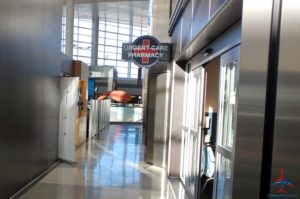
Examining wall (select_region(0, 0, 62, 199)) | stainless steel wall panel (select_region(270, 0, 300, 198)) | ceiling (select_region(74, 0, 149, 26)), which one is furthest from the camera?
ceiling (select_region(74, 0, 149, 26))

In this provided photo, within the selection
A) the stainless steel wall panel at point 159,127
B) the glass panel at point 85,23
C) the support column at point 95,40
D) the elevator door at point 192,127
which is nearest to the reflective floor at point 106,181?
the stainless steel wall panel at point 159,127

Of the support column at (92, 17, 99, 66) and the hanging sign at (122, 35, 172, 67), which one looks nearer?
the hanging sign at (122, 35, 172, 67)

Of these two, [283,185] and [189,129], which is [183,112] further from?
[283,185]

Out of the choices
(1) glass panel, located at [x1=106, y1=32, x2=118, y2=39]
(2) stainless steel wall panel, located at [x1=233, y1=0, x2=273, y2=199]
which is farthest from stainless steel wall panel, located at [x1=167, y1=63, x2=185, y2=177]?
(1) glass panel, located at [x1=106, y1=32, x2=118, y2=39]

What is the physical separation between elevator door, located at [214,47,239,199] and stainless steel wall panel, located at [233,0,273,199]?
102 centimetres

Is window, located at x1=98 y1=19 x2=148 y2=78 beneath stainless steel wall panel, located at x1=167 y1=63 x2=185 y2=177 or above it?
above

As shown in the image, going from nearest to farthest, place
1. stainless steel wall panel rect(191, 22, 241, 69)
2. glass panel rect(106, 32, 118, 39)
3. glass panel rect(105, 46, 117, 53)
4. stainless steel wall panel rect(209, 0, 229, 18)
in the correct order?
stainless steel wall panel rect(209, 0, 229, 18), stainless steel wall panel rect(191, 22, 241, 69), glass panel rect(106, 32, 118, 39), glass panel rect(105, 46, 117, 53)

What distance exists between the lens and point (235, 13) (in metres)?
2.89

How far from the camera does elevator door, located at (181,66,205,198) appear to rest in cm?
520

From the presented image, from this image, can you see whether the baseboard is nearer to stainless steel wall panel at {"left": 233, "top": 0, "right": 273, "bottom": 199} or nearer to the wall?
the wall

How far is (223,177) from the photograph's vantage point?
133 inches

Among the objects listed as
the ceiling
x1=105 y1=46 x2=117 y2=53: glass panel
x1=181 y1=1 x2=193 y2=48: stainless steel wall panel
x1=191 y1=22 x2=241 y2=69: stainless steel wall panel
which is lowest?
x1=191 y1=22 x2=241 y2=69: stainless steel wall panel

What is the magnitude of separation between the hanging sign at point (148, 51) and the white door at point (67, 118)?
1596mm

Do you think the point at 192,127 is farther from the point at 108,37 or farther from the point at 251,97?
the point at 108,37
